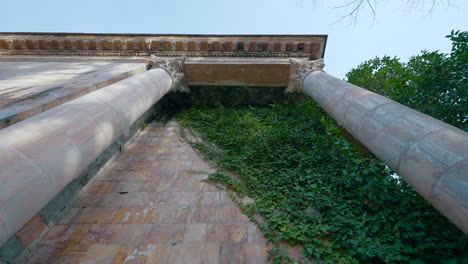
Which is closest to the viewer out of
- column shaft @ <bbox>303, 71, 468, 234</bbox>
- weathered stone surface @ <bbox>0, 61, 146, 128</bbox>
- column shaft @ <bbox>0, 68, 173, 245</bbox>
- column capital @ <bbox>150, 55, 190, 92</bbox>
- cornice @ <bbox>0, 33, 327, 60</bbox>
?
column shaft @ <bbox>0, 68, 173, 245</bbox>

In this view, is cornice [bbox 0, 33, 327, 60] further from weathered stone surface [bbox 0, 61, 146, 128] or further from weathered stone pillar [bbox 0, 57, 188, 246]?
weathered stone pillar [bbox 0, 57, 188, 246]

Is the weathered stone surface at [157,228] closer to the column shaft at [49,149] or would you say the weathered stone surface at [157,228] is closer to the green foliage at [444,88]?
the column shaft at [49,149]

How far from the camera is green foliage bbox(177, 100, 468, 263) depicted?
10.5 feet

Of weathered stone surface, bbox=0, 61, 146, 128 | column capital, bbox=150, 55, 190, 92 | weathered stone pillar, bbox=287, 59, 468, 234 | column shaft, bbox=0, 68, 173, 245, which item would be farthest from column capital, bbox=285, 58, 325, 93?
column shaft, bbox=0, 68, 173, 245

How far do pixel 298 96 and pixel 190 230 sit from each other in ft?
26.0

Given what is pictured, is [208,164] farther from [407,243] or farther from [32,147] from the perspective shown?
[407,243]

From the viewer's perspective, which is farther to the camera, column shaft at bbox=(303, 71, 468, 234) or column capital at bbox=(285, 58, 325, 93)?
column capital at bbox=(285, 58, 325, 93)

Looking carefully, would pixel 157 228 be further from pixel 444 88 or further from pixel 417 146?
pixel 444 88

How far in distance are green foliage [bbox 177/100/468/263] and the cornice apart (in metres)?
3.87

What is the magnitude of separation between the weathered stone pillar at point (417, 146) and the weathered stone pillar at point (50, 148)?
4.49 m

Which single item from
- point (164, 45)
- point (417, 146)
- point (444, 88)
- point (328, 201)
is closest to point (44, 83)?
point (164, 45)

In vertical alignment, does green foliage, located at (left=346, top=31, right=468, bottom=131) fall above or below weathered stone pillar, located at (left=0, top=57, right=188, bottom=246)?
above

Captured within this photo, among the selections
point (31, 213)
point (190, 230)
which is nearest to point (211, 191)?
point (190, 230)

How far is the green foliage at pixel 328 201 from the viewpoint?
319cm
